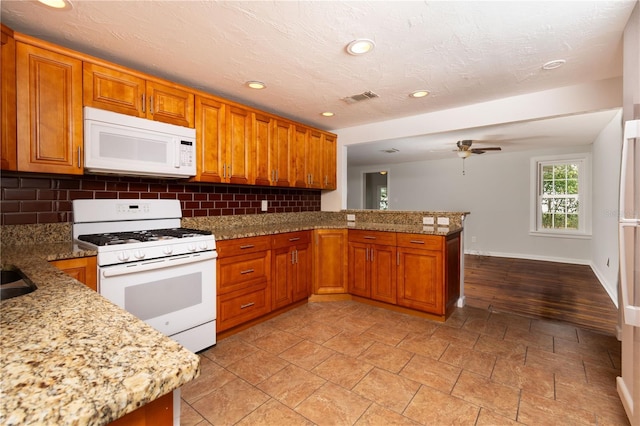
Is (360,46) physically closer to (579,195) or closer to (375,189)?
(579,195)

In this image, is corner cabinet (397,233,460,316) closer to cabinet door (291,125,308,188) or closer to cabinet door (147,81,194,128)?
cabinet door (291,125,308,188)

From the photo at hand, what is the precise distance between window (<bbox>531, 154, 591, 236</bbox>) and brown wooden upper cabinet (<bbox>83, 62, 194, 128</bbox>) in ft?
21.4

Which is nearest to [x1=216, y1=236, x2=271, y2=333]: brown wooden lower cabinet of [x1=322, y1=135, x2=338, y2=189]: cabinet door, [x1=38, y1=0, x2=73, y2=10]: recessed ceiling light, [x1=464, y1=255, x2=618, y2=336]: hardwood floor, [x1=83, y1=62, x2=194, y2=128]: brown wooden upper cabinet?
[x1=83, y1=62, x2=194, y2=128]: brown wooden upper cabinet

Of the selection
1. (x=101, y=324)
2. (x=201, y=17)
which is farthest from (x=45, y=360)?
(x=201, y=17)

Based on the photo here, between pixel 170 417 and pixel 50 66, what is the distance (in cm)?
231

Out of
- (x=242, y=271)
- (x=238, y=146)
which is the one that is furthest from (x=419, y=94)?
(x=242, y=271)

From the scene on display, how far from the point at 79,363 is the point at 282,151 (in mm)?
3020

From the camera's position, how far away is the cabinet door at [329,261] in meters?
3.52

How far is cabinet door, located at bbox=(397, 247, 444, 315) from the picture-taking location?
294cm

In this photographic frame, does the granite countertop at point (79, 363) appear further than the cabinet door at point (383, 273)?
No

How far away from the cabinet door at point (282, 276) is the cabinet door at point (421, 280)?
3.73 ft

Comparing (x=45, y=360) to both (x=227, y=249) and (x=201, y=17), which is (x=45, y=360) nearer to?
(x=201, y=17)

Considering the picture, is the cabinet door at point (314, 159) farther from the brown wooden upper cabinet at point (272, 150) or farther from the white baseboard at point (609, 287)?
the white baseboard at point (609, 287)

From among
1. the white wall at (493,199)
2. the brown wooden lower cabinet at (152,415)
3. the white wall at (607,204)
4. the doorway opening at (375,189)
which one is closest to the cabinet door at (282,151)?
the brown wooden lower cabinet at (152,415)
